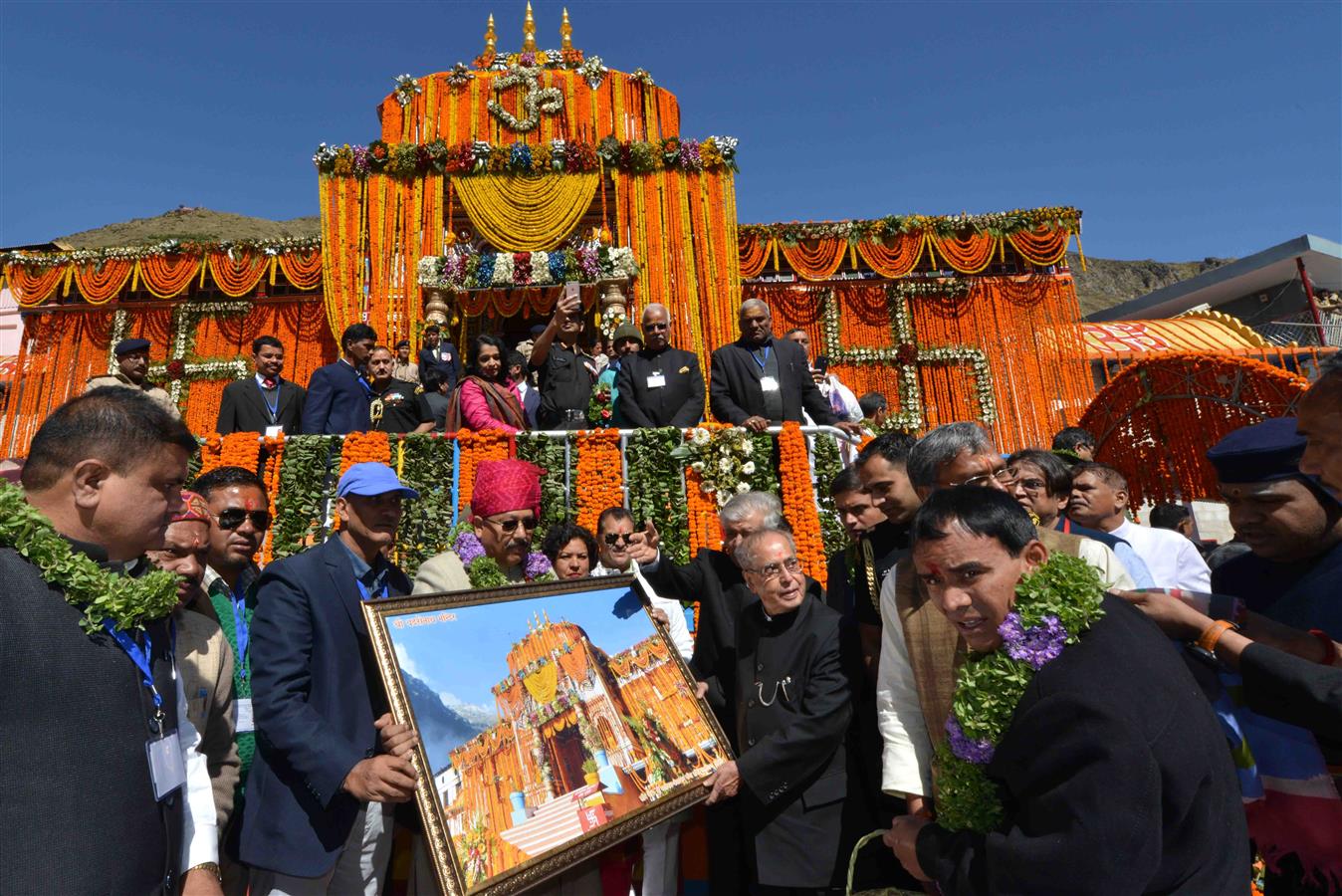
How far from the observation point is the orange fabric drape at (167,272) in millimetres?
15750

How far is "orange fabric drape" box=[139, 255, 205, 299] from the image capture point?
1575 centimetres

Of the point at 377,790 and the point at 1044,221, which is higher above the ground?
the point at 1044,221

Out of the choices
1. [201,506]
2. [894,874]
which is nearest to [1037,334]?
[894,874]

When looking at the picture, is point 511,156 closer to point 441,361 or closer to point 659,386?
point 441,361

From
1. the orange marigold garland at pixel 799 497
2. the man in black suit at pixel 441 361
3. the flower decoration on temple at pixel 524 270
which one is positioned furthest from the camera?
the flower decoration on temple at pixel 524 270

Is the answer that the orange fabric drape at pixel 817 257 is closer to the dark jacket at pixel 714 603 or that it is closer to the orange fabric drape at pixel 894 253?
the orange fabric drape at pixel 894 253

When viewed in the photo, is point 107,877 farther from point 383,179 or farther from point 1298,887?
point 383,179

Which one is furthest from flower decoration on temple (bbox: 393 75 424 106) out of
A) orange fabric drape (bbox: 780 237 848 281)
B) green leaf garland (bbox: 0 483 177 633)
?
green leaf garland (bbox: 0 483 177 633)

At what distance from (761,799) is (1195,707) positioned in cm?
176

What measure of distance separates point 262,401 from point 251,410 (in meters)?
0.14

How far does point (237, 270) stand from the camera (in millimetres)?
15820

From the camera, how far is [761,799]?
3.02m

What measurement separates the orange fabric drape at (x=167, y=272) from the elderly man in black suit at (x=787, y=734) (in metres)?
16.9

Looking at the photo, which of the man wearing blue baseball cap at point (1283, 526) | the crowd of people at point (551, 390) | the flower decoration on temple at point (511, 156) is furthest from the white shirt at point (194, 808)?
the flower decoration on temple at point (511, 156)
